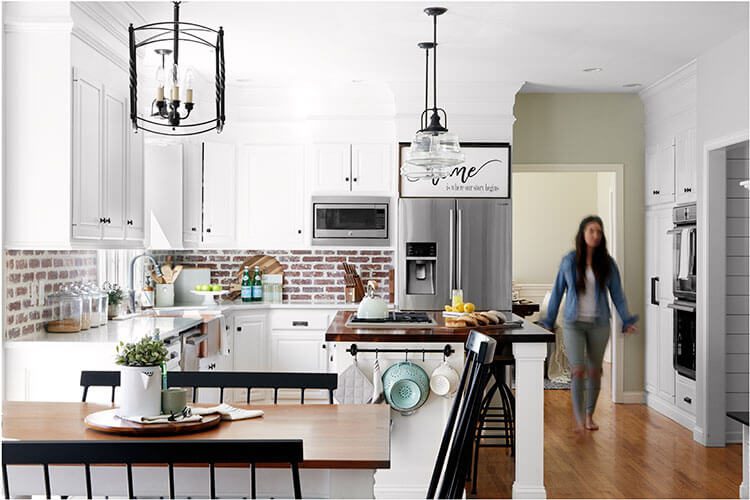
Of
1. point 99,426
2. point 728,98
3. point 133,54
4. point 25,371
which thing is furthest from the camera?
point 728,98

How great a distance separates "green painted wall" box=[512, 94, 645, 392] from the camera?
22.6 feet

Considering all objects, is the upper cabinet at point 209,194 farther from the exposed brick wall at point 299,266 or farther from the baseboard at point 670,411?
the baseboard at point 670,411

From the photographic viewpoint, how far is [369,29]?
4828 millimetres

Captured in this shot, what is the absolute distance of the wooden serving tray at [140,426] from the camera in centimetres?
222

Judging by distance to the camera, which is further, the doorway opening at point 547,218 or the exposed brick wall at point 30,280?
→ the doorway opening at point 547,218

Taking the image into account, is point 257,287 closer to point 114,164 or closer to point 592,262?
point 114,164

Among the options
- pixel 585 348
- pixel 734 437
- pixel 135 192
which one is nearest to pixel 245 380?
pixel 135 192

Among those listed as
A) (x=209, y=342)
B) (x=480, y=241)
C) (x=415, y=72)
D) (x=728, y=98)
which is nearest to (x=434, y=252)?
(x=480, y=241)

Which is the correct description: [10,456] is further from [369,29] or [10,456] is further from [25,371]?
[369,29]

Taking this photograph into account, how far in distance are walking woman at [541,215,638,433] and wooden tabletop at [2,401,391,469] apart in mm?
2934

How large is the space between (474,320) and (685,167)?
8.86 ft

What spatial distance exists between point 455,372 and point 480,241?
7.40ft

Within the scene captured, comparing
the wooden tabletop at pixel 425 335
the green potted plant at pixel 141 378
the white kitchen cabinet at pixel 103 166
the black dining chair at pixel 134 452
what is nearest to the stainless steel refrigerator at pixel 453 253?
the wooden tabletop at pixel 425 335

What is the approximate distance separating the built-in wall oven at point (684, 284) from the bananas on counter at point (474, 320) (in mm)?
1969
